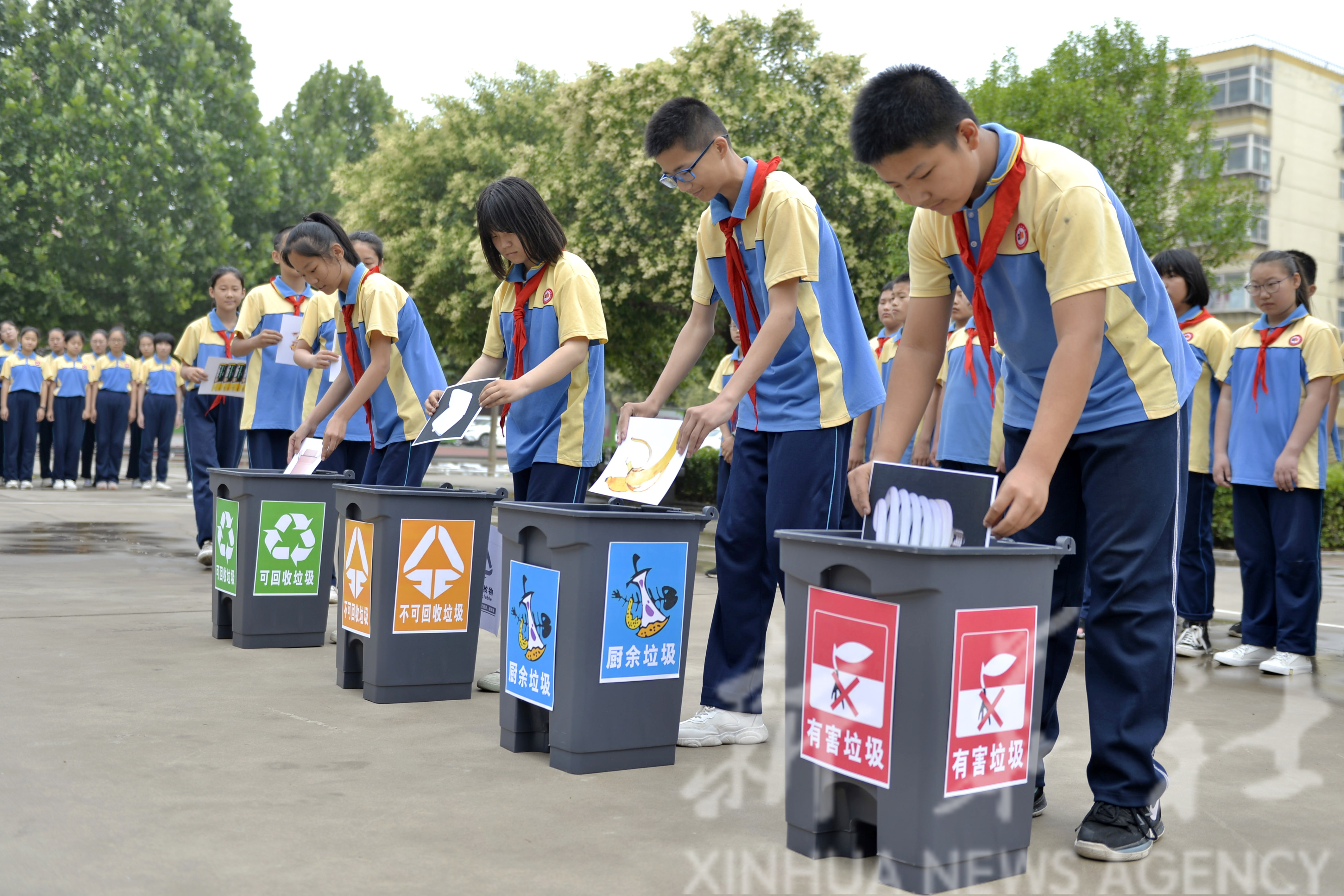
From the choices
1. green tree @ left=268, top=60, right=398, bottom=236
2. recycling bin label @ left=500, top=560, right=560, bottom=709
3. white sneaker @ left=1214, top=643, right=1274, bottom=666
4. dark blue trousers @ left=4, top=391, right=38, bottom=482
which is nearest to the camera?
recycling bin label @ left=500, top=560, right=560, bottom=709

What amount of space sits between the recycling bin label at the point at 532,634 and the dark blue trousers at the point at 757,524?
566mm

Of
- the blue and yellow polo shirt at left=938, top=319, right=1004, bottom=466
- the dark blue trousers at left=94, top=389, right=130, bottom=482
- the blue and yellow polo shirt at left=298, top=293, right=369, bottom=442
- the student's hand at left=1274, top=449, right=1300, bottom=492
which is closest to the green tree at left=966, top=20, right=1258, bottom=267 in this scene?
the blue and yellow polo shirt at left=938, top=319, right=1004, bottom=466

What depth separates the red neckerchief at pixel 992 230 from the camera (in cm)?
266

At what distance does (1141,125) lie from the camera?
52.0 feet

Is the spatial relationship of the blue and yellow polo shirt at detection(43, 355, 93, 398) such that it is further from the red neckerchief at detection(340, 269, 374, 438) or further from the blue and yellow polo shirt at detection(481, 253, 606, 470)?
the blue and yellow polo shirt at detection(481, 253, 606, 470)

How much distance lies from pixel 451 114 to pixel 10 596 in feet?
63.6

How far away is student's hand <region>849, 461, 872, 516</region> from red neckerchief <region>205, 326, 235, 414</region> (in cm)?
530

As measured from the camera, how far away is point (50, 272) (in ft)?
86.0

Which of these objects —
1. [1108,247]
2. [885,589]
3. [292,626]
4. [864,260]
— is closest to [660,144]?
[1108,247]

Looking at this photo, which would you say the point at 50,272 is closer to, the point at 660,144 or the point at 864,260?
the point at 864,260

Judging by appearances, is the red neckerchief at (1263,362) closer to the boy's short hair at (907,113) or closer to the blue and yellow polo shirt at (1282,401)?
the blue and yellow polo shirt at (1282,401)

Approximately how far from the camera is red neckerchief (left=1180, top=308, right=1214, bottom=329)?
601 cm

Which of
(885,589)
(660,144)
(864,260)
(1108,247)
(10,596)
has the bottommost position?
(10,596)

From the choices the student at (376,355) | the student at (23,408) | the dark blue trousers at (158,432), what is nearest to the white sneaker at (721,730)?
the student at (376,355)
